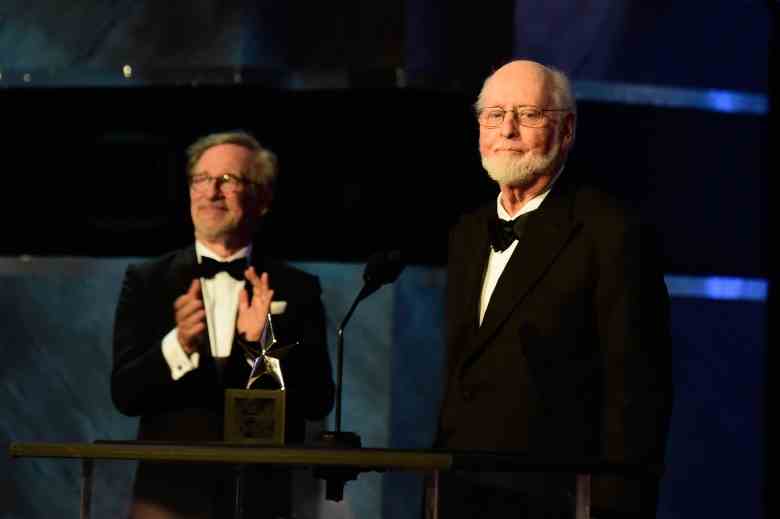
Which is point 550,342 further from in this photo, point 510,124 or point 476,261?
point 510,124

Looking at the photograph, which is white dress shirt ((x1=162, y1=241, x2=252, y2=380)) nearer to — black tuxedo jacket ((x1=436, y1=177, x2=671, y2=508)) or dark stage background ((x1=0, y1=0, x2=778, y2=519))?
dark stage background ((x1=0, y1=0, x2=778, y2=519))

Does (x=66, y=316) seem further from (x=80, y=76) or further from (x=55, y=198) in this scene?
(x=80, y=76)

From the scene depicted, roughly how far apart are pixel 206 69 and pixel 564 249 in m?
2.58

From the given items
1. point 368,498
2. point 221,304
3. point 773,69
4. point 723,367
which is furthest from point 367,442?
point 773,69

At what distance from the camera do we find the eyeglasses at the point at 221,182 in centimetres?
512

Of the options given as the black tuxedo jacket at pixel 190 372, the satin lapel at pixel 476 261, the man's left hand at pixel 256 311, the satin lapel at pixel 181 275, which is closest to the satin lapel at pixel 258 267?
the black tuxedo jacket at pixel 190 372

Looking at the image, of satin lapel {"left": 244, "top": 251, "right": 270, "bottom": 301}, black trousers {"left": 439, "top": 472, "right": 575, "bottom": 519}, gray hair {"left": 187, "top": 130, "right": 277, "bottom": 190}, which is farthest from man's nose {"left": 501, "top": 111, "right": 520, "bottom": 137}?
gray hair {"left": 187, "top": 130, "right": 277, "bottom": 190}

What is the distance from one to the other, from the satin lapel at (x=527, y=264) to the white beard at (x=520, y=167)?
0.15 m

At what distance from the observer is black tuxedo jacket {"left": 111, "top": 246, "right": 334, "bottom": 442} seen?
15.9 feet

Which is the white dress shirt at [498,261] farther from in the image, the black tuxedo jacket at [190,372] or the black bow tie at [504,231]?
the black tuxedo jacket at [190,372]

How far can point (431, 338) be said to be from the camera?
5.89m

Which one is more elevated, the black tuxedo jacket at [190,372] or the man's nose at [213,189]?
the man's nose at [213,189]

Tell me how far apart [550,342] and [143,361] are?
1.58 m

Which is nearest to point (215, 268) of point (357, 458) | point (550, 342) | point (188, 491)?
point (188, 491)
